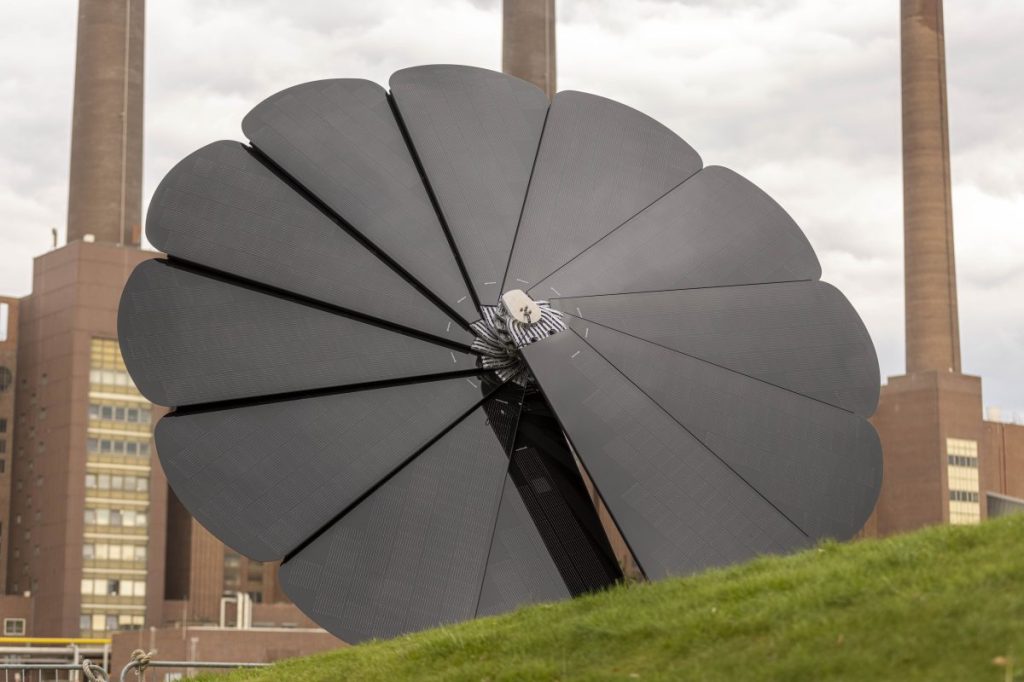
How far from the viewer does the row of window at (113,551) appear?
10856 centimetres

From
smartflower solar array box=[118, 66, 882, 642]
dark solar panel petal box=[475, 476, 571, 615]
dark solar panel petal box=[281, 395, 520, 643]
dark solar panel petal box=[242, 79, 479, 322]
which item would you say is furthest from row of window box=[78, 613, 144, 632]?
dark solar panel petal box=[475, 476, 571, 615]

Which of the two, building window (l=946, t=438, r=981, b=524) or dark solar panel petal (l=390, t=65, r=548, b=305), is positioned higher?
building window (l=946, t=438, r=981, b=524)

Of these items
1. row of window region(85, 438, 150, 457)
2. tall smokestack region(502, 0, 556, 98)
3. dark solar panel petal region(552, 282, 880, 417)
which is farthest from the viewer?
row of window region(85, 438, 150, 457)

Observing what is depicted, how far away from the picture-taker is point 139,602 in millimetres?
109750

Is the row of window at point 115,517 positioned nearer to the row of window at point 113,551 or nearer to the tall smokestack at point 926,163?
the row of window at point 113,551

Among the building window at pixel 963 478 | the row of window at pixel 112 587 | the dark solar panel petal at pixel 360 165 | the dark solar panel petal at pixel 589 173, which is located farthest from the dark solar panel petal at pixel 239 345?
the building window at pixel 963 478

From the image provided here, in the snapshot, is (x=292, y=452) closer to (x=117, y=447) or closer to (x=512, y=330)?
(x=512, y=330)

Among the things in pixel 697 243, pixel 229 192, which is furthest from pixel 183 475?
pixel 697 243

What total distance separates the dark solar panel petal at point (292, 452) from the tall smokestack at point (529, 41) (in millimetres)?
83265

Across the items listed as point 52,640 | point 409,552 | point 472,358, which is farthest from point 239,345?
point 52,640

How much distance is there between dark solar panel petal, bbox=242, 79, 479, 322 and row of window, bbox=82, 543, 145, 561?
315ft

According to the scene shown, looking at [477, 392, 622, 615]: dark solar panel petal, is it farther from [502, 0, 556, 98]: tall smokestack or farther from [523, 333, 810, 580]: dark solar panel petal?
[502, 0, 556, 98]: tall smokestack

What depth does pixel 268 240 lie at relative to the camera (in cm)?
1697

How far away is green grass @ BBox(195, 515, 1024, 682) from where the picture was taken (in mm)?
9852
